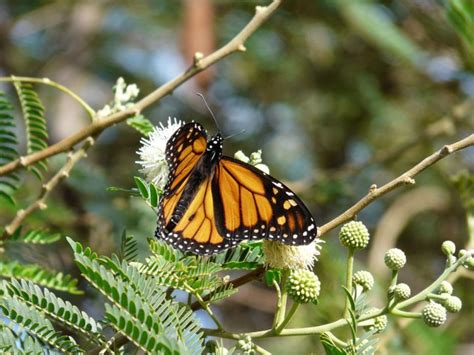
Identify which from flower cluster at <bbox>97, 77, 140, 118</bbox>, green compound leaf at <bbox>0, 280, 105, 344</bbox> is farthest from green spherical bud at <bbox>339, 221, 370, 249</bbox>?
flower cluster at <bbox>97, 77, 140, 118</bbox>

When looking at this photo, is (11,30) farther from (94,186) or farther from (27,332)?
(27,332)

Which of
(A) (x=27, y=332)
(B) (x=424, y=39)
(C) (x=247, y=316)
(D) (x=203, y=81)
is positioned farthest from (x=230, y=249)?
(C) (x=247, y=316)

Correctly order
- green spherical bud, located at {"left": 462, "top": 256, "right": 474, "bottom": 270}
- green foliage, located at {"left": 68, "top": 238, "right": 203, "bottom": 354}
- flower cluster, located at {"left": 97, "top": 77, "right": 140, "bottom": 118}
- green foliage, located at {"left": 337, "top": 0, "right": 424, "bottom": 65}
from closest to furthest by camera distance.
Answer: green foliage, located at {"left": 68, "top": 238, "right": 203, "bottom": 354} < green spherical bud, located at {"left": 462, "top": 256, "right": 474, "bottom": 270} < flower cluster, located at {"left": 97, "top": 77, "right": 140, "bottom": 118} < green foliage, located at {"left": 337, "top": 0, "right": 424, "bottom": 65}

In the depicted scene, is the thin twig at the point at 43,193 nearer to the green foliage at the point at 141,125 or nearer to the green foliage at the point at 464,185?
the green foliage at the point at 141,125

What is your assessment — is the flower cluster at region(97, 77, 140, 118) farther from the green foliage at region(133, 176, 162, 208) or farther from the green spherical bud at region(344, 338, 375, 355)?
the green spherical bud at region(344, 338, 375, 355)

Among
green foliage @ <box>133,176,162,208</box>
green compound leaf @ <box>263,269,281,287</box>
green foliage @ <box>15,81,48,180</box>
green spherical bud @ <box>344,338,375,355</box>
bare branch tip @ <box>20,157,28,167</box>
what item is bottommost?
green spherical bud @ <box>344,338,375,355</box>

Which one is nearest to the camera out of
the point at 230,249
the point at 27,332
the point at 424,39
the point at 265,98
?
the point at 27,332

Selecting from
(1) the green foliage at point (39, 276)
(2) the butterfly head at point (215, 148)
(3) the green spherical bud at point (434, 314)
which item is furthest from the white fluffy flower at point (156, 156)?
(3) the green spherical bud at point (434, 314)
